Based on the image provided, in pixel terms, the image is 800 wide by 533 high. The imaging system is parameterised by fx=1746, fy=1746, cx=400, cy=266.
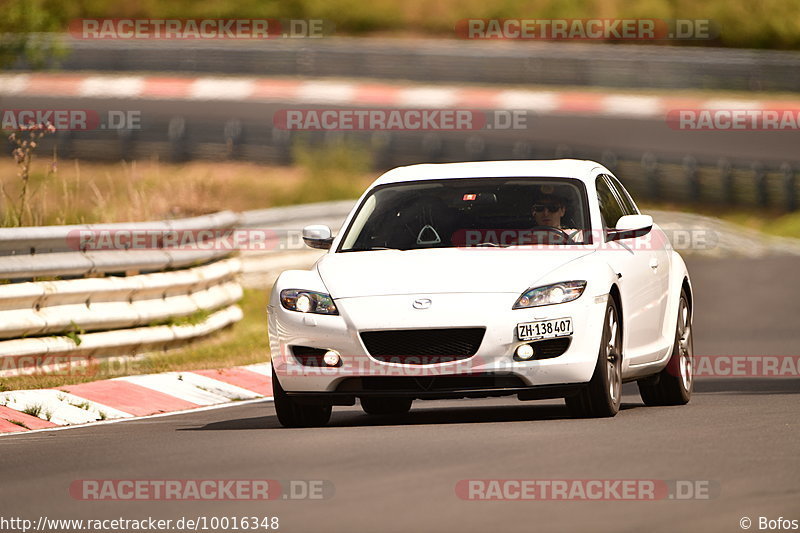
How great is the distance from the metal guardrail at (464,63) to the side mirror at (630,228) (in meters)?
29.3

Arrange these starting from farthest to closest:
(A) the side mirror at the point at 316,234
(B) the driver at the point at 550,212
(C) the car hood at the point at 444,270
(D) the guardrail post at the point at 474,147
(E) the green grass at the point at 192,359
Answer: (D) the guardrail post at the point at 474,147 → (E) the green grass at the point at 192,359 → (A) the side mirror at the point at 316,234 → (B) the driver at the point at 550,212 → (C) the car hood at the point at 444,270

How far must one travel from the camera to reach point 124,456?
8.73 m

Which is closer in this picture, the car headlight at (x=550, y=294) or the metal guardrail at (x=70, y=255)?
the car headlight at (x=550, y=294)

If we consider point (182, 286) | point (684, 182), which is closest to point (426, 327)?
point (182, 286)

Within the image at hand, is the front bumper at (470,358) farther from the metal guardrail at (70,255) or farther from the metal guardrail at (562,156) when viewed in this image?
the metal guardrail at (562,156)

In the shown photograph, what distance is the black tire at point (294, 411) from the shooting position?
32.8 feet

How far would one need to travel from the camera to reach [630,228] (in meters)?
10.4

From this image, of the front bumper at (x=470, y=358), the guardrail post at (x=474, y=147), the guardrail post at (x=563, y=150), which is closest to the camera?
the front bumper at (x=470, y=358)

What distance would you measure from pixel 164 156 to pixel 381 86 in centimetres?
721

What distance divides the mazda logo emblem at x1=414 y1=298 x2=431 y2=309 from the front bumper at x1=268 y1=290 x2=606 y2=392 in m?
0.02

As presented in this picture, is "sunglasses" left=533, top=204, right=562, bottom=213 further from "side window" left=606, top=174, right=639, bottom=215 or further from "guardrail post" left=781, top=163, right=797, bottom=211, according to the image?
"guardrail post" left=781, top=163, right=797, bottom=211

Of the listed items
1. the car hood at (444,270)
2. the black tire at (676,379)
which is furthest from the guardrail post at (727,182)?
the car hood at (444,270)

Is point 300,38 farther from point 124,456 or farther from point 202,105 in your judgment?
point 124,456

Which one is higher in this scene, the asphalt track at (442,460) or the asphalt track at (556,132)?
the asphalt track at (442,460)
